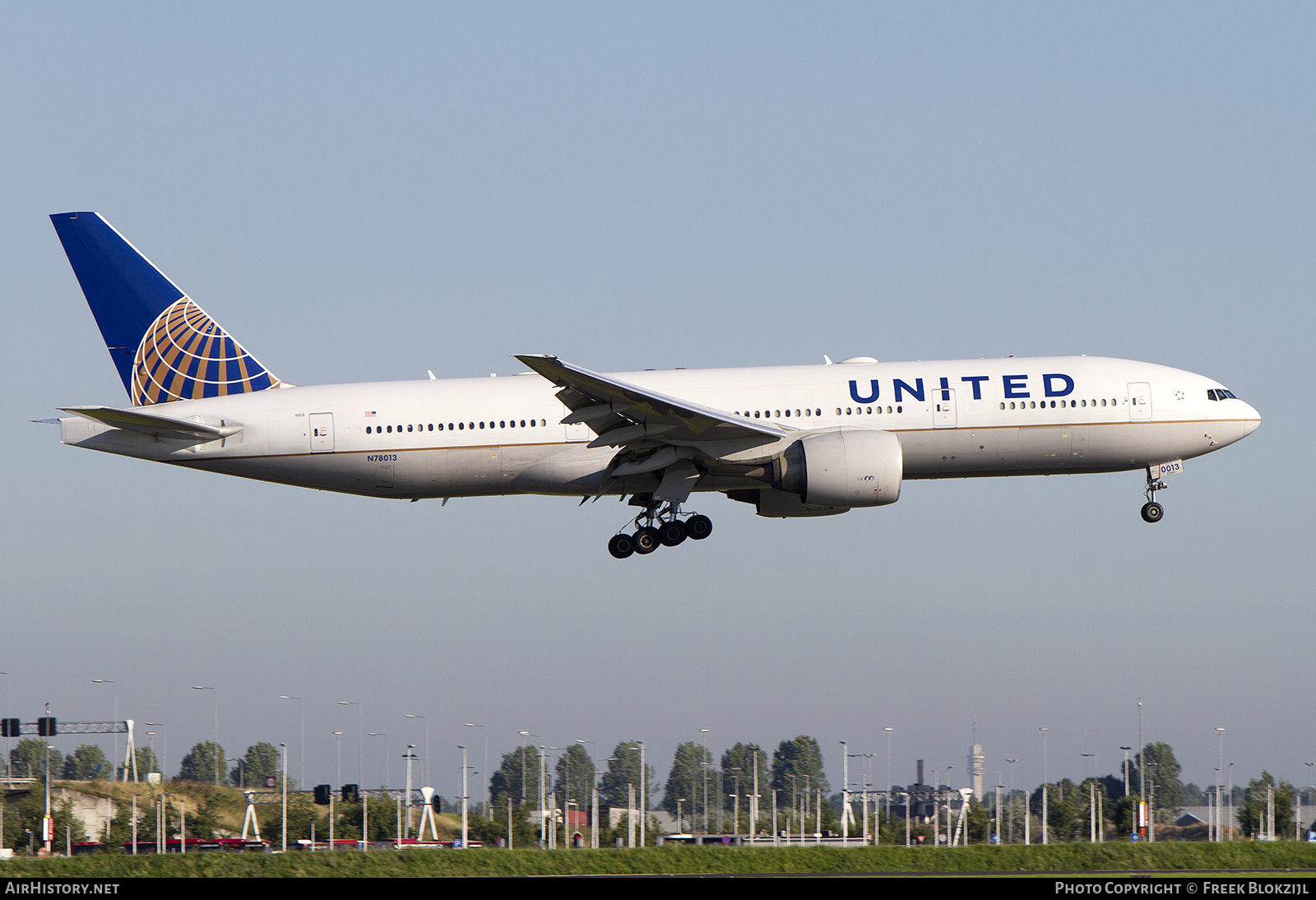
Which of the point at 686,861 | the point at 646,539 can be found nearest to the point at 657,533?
the point at 646,539

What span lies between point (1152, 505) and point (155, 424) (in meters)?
25.5

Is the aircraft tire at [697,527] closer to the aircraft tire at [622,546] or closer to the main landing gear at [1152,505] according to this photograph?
the aircraft tire at [622,546]

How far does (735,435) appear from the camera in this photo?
33.8 metres

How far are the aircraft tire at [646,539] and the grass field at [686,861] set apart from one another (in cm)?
910

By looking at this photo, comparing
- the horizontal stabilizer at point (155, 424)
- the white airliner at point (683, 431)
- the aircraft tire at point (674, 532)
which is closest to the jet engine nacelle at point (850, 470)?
the white airliner at point (683, 431)

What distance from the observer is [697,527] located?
36.6 meters

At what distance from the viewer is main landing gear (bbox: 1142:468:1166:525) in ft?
122

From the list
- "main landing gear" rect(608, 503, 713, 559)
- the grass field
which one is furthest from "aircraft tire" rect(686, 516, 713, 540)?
the grass field

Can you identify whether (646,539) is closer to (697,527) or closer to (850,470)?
(697,527)

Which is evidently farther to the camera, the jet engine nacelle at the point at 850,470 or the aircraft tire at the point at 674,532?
the aircraft tire at the point at 674,532

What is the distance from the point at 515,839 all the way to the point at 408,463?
45.6 meters

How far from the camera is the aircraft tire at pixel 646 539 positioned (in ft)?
120
